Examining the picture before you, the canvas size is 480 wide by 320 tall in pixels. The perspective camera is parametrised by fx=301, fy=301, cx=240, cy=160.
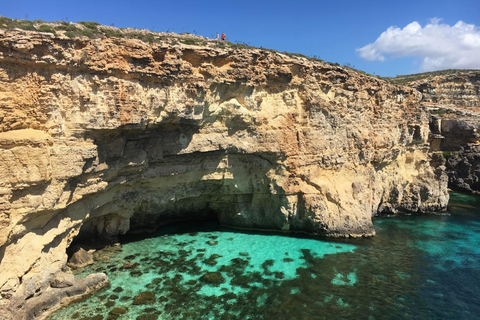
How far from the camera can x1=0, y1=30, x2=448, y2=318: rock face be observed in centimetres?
1165

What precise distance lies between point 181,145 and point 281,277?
29.5 feet

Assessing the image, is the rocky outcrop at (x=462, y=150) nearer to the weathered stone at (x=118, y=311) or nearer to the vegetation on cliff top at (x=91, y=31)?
the vegetation on cliff top at (x=91, y=31)

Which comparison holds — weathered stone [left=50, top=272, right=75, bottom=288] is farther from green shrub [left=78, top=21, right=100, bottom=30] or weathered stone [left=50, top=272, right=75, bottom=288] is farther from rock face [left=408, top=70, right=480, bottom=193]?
rock face [left=408, top=70, right=480, bottom=193]

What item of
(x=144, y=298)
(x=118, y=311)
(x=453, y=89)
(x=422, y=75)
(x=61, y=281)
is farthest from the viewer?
(x=422, y=75)

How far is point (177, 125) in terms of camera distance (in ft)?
55.1

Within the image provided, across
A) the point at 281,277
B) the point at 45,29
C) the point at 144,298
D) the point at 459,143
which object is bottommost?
the point at 281,277

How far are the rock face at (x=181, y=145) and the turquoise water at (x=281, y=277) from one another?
208 centimetres

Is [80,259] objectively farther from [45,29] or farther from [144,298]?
[45,29]

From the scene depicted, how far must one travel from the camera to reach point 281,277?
15.1m

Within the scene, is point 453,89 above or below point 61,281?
above

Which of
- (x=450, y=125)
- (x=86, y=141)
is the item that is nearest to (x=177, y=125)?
(x=86, y=141)

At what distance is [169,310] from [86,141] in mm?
8108

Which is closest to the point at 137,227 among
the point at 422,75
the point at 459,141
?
the point at 459,141

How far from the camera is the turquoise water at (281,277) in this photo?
12.5 meters
